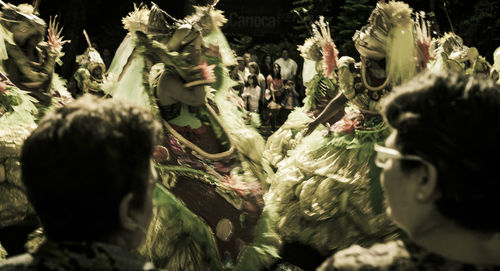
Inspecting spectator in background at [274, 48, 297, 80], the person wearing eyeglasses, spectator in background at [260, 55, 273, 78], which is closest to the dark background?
spectator in background at [274, 48, 297, 80]

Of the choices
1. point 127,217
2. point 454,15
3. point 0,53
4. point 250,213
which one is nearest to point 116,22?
point 454,15

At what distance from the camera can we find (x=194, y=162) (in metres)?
3.79

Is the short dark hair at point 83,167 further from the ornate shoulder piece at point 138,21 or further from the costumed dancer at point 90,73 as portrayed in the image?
the costumed dancer at point 90,73

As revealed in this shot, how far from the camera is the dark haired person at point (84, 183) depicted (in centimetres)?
149

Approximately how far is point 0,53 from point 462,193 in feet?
12.2

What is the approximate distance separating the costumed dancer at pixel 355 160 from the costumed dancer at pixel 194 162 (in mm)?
719

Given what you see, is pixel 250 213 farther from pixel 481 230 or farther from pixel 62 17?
pixel 62 17

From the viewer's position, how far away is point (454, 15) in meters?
14.8

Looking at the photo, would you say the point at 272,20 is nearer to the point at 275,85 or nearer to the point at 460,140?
the point at 275,85

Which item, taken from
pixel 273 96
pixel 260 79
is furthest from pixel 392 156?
pixel 273 96

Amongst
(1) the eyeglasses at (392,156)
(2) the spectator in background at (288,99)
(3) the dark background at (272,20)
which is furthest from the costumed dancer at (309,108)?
(2) the spectator in background at (288,99)

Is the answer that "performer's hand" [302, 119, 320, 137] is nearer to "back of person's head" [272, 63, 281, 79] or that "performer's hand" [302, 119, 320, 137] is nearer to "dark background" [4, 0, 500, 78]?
"dark background" [4, 0, 500, 78]

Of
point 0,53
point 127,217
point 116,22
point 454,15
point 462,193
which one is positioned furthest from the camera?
point 116,22

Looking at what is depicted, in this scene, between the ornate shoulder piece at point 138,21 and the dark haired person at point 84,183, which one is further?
the ornate shoulder piece at point 138,21
